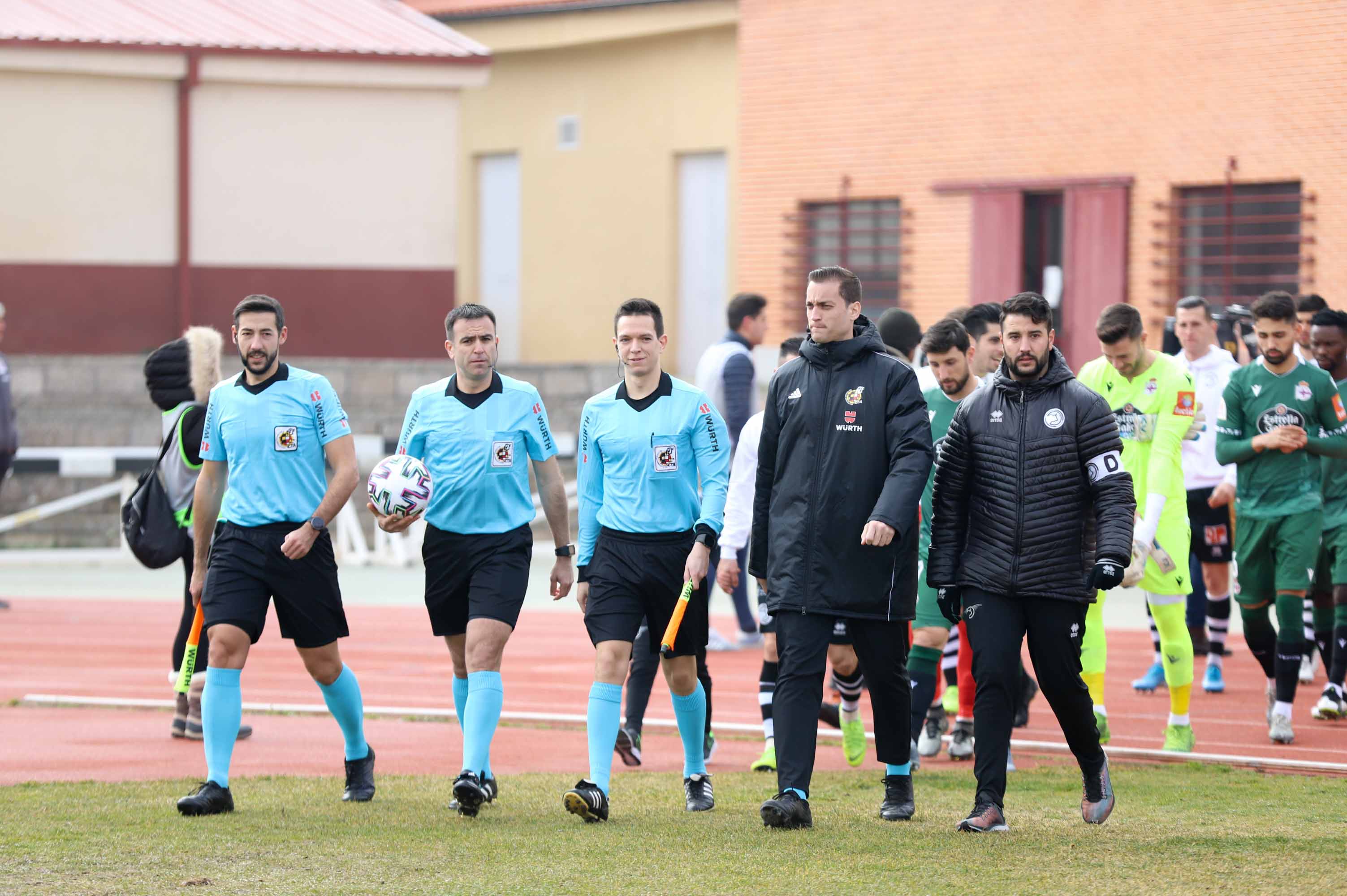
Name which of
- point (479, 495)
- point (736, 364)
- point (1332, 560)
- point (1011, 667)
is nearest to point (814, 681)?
point (1011, 667)

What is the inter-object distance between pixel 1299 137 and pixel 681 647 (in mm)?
16658

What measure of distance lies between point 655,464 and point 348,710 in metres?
1.75

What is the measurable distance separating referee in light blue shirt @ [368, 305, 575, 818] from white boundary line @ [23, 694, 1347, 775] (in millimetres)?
2483

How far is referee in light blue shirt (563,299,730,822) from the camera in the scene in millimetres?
7570

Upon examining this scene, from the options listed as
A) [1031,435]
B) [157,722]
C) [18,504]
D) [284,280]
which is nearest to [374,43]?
[284,280]

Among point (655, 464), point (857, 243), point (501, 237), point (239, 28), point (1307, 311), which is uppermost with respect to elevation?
point (239, 28)

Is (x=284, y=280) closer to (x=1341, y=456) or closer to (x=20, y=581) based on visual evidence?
(x=20, y=581)

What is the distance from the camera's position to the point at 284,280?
79.8 ft

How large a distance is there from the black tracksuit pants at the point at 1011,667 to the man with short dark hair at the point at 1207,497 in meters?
4.39

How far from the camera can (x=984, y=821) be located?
22.9 ft

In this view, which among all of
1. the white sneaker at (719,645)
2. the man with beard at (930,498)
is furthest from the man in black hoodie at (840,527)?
the white sneaker at (719,645)

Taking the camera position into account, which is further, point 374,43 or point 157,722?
point 374,43

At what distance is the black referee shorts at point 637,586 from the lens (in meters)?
7.60

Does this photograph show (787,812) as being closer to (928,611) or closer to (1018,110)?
(928,611)
